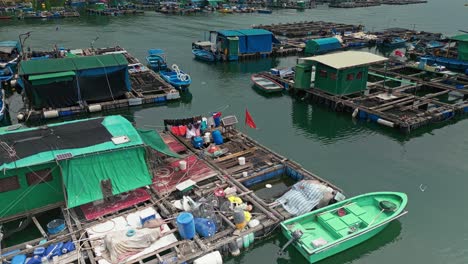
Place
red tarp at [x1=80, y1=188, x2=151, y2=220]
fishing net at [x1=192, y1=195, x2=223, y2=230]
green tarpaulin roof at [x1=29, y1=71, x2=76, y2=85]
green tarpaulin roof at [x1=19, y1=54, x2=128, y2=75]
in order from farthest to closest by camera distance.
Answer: green tarpaulin roof at [x1=19, y1=54, x2=128, y2=75], green tarpaulin roof at [x1=29, y1=71, x2=76, y2=85], red tarp at [x1=80, y1=188, x2=151, y2=220], fishing net at [x1=192, y1=195, x2=223, y2=230]

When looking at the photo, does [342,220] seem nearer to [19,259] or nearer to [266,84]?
[19,259]

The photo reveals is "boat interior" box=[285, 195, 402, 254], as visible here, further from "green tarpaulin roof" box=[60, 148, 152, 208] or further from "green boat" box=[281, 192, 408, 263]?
"green tarpaulin roof" box=[60, 148, 152, 208]

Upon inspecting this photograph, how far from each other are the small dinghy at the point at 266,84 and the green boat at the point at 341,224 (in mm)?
22105

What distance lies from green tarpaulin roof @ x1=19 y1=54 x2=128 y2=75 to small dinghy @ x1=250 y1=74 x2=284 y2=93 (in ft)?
49.7

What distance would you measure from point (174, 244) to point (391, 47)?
65176 millimetres

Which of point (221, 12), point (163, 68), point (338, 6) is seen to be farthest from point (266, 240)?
point (338, 6)

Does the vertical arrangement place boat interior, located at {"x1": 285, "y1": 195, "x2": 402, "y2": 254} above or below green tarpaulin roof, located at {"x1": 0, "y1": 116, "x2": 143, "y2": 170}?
below

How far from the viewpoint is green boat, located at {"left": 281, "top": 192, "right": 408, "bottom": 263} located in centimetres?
1692

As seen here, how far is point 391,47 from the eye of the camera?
2702 inches

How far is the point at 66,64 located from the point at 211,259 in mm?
25504

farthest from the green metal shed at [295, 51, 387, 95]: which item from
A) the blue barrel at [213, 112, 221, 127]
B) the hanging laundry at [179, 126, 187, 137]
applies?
the hanging laundry at [179, 126, 187, 137]

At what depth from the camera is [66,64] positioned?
33.2 metres

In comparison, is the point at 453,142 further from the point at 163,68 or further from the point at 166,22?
the point at 166,22

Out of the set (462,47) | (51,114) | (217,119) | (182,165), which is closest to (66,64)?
(51,114)
